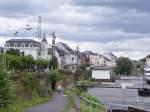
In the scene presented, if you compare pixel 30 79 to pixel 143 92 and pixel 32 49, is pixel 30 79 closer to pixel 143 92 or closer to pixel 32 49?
pixel 143 92

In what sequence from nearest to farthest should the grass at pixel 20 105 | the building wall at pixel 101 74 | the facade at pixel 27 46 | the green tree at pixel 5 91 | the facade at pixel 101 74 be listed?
the green tree at pixel 5 91, the grass at pixel 20 105, the facade at pixel 101 74, the building wall at pixel 101 74, the facade at pixel 27 46

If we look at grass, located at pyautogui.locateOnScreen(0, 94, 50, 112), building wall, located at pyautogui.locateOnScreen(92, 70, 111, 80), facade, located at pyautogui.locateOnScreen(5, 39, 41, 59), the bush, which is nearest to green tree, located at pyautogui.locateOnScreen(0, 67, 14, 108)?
grass, located at pyautogui.locateOnScreen(0, 94, 50, 112)

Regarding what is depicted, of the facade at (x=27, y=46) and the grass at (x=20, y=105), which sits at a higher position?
the facade at (x=27, y=46)

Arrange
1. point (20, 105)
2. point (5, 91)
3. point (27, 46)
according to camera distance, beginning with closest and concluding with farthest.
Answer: point (5, 91) < point (20, 105) < point (27, 46)

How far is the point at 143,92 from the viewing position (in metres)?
105

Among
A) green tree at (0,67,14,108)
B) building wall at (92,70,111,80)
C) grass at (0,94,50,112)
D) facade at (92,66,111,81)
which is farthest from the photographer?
building wall at (92,70,111,80)

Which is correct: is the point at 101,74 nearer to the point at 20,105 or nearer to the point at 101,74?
the point at 101,74

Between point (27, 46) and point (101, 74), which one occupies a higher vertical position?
point (27, 46)

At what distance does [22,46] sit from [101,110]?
167 meters

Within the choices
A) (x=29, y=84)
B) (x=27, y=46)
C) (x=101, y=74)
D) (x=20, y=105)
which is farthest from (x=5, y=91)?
(x=27, y=46)

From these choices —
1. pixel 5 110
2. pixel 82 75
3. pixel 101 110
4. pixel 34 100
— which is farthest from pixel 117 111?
pixel 82 75

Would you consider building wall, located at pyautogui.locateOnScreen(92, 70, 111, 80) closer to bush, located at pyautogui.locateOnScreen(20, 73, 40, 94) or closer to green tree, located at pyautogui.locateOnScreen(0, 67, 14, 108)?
bush, located at pyautogui.locateOnScreen(20, 73, 40, 94)

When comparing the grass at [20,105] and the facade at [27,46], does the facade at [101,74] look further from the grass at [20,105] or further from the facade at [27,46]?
the grass at [20,105]

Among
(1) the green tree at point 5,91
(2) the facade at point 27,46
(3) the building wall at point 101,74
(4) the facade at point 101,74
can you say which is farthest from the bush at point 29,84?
(2) the facade at point 27,46
